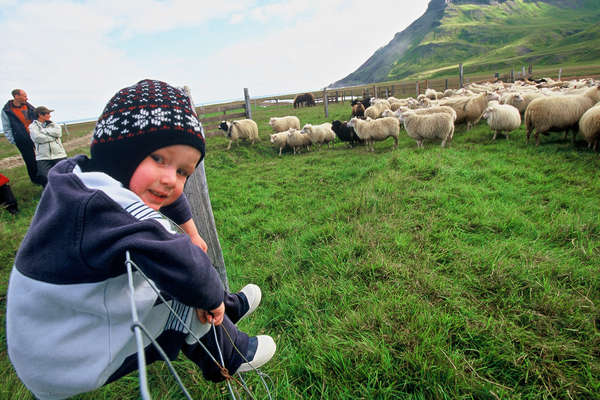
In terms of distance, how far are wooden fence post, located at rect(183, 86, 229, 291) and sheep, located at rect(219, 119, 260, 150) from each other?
8.60 m

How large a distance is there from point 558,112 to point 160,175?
8559 millimetres

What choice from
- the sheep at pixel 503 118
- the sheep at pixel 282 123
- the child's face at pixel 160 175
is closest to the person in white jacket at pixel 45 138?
the child's face at pixel 160 175

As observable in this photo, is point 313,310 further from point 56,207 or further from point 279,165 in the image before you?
point 279,165

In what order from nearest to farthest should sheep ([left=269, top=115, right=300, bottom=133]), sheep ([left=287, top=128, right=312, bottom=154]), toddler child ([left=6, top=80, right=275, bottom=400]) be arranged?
toddler child ([left=6, top=80, right=275, bottom=400]), sheep ([left=287, top=128, right=312, bottom=154]), sheep ([left=269, top=115, right=300, bottom=133])

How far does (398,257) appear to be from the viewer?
8.64ft

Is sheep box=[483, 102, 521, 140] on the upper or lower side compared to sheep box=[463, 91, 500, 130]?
lower

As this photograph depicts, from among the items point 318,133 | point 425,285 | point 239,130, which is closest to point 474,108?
point 318,133

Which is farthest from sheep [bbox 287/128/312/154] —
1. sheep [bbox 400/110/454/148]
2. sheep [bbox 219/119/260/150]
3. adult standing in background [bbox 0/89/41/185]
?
adult standing in background [bbox 0/89/41/185]

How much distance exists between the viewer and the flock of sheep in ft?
→ 20.1

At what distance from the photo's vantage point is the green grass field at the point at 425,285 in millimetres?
1521

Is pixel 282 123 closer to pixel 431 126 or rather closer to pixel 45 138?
pixel 431 126

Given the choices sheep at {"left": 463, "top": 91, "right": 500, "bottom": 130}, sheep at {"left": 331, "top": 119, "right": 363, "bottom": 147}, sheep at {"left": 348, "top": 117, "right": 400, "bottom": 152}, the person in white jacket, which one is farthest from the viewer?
sheep at {"left": 331, "top": 119, "right": 363, "bottom": 147}

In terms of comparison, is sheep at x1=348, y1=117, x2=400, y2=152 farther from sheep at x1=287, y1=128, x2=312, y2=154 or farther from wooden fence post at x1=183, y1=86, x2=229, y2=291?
wooden fence post at x1=183, y1=86, x2=229, y2=291

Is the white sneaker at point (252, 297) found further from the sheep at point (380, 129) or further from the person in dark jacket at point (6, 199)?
the sheep at point (380, 129)
